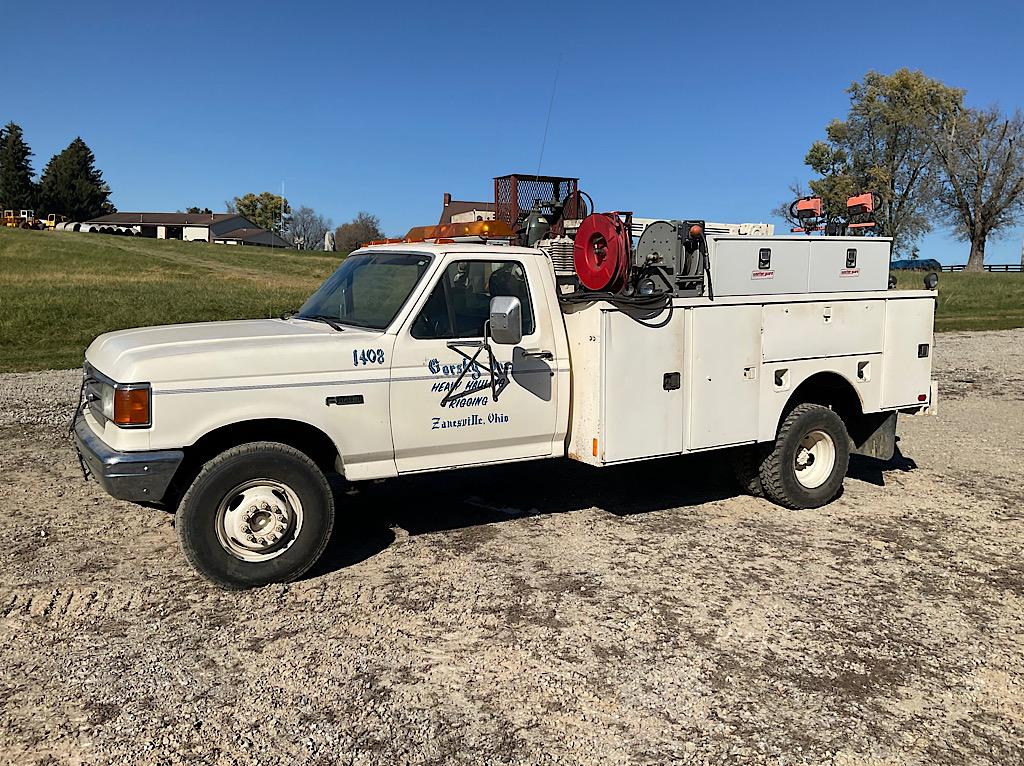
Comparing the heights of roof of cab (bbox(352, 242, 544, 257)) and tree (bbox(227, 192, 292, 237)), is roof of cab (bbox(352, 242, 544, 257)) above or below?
below

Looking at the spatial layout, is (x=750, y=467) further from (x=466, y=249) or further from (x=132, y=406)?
(x=132, y=406)

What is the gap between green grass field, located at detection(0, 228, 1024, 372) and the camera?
20.1m

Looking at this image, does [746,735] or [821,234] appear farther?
[821,234]

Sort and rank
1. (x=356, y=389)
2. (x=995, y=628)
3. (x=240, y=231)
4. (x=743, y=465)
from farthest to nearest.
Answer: (x=240, y=231), (x=743, y=465), (x=356, y=389), (x=995, y=628)

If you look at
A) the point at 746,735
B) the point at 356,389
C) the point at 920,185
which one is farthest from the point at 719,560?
the point at 920,185

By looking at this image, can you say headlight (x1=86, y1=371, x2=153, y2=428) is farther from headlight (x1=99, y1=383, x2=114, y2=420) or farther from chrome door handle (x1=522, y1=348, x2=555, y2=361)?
chrome door handle (x1=522, y1=348, x2=555, y2=361)

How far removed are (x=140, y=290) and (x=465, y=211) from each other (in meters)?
23.6

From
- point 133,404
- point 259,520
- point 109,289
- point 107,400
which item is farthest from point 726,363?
point 109,289

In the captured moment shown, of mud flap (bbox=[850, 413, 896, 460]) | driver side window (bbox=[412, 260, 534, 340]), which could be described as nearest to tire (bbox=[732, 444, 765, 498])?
mud flap (bbox=[850, 413, 896, 460])

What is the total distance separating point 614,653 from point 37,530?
14.2ft

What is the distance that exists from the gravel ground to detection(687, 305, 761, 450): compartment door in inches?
29.2

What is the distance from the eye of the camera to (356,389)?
5.45 m

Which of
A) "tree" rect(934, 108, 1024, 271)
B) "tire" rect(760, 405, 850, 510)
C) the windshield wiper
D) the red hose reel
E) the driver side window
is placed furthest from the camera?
"tree" rect(934, 108, 1024, 271)

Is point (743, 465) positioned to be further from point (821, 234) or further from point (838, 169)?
point (838, 169)
